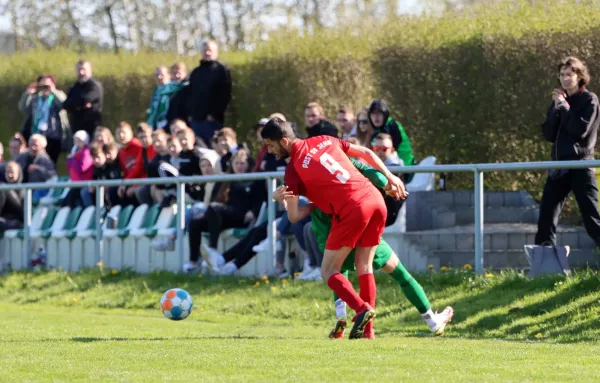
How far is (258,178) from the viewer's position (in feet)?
50.3

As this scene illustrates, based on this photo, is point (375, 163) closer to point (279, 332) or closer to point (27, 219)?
point (279, 332)

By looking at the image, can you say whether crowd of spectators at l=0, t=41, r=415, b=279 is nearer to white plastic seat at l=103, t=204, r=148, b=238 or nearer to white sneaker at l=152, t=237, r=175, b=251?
white sneaker at l=152, t=237, r=175, b=251

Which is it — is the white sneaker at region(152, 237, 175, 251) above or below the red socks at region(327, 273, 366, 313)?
below

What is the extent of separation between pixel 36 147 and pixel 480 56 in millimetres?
7818

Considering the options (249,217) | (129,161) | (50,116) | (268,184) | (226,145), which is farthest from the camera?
(50,116)

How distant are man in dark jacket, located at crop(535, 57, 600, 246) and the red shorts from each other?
301cm

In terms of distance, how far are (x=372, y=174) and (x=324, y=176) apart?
56 centimetres

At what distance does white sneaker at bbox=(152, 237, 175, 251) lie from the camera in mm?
16719

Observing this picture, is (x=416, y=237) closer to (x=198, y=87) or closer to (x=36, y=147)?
(x=198, y=87)

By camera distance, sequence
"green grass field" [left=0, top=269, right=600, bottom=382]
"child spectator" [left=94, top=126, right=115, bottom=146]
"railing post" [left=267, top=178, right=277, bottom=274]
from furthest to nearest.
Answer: "child spectator" [left=94, top=126, right=115, bottom=146] < "railing post" [left=267, top=178, right=277, bottom=274] < "green grass field" [left=0, top=269, right=600, bottom=382]

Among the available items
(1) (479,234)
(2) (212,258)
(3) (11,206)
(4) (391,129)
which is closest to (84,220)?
(3) (11,206)

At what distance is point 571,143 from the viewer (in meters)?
13.2

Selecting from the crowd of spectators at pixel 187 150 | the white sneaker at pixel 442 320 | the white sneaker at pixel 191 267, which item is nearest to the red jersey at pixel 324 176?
the white sneaker at pixel 442 320

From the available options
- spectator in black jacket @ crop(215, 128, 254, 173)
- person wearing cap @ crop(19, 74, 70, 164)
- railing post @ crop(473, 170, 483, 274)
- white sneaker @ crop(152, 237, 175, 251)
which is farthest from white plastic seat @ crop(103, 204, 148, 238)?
railing post @ crop(473, 170, 483, 274)
